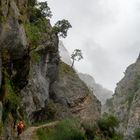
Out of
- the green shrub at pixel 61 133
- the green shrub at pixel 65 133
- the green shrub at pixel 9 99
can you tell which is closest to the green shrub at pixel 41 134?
the green shrub at pixel 61 133

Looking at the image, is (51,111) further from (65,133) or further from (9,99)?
(9,99)

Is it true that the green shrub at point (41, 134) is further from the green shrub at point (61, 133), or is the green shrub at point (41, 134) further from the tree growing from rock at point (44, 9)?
the tree growing from rock at point (44, 9)

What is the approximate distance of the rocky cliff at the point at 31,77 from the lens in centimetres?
3600

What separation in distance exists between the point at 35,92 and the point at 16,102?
26693mm

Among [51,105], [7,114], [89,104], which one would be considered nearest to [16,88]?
[7,114]

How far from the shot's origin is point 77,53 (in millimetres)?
126938

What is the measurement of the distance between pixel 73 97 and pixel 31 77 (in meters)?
30.9

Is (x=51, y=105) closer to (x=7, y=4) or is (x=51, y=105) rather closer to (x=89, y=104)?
(x=89, y=104)

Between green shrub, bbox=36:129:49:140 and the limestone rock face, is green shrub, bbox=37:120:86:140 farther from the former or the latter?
the limestone rock face

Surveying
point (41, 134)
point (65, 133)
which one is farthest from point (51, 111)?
point (41, 134)

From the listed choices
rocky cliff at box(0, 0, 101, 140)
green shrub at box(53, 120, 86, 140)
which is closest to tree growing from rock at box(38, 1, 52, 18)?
rocky cliff at box(0, 0, 101, 140)

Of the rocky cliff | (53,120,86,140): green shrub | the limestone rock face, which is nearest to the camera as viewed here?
the rocky cliff

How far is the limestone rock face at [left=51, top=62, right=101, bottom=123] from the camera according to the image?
292ft

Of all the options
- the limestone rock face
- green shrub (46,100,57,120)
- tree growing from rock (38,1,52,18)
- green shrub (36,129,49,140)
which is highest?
tree growing from rock (38,1,52,18)
